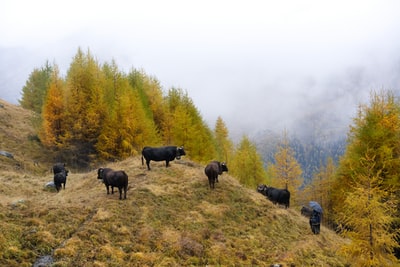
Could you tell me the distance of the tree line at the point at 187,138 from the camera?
1688 centimetres

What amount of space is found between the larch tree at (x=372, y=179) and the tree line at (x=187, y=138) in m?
0.05

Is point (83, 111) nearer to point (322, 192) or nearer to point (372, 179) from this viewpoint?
point (372, 179)

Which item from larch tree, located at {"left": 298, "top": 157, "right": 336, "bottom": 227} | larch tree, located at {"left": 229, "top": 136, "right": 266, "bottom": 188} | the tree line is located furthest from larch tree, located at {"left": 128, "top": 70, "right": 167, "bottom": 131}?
larch tree, located at {"left": 298, "top": 157, "right": 336, "bottom": 227}

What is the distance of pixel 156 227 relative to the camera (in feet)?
54.2

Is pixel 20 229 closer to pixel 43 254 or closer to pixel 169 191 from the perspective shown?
pixel 43 254

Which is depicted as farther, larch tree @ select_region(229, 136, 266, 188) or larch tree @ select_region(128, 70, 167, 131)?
larch tree @ select_region(128, 70, 167, 131)

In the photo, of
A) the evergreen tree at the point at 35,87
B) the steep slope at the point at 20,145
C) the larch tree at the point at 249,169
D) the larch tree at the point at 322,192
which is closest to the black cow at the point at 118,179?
the steep slope at the point at 20,145

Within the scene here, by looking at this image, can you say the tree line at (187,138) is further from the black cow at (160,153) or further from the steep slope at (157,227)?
the black cow at (160,153)

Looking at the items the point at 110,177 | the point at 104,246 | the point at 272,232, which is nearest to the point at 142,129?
the point at 110,177

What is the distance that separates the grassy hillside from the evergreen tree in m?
38.3

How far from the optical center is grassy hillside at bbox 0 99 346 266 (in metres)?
13.2

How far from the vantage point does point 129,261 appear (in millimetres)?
13203

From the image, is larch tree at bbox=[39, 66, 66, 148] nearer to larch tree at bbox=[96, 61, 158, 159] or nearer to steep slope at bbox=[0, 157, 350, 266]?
larch tree at bbox=[96, 61, 158, 159]

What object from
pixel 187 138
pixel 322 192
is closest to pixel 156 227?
pixel 187 138
